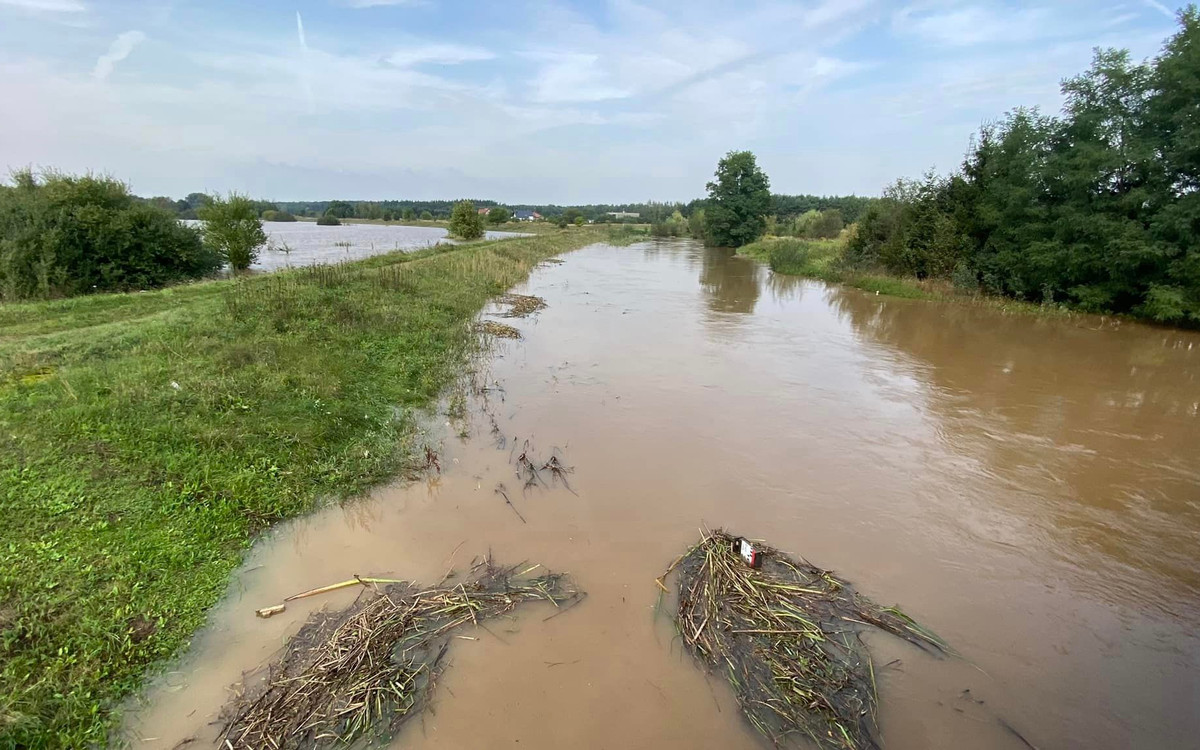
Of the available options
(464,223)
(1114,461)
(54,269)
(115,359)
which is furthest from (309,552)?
(464,223)

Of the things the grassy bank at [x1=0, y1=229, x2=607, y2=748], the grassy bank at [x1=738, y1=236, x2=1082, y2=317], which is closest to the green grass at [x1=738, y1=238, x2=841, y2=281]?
the grassy bank at [x1=738, y1=236, x2=1082, y2=317]

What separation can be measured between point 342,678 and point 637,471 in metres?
3.77

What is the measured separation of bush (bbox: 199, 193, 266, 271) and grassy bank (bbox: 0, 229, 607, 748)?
952cm

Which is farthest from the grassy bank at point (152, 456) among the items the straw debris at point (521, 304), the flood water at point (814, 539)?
the straw debris at point (521, 304)

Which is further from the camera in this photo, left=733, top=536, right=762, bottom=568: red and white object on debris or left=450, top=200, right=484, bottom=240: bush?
left=450, top=200, right=484, bottom=240: bush

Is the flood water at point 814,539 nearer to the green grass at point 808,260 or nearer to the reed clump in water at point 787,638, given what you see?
the reed clump in water at point 787,638

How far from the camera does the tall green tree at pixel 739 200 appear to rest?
48062mm

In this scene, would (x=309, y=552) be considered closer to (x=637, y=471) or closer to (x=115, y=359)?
(x=637, y=471)

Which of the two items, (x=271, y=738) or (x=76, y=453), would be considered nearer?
(x=271, y=738)

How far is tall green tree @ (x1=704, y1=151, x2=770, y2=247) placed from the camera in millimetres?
48062

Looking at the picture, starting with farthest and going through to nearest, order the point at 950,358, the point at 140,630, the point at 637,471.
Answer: the point at 950,358 < the point at 637,471 < the point at 140,630

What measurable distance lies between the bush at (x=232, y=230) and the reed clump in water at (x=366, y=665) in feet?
66.1

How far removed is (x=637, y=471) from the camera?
6.39m

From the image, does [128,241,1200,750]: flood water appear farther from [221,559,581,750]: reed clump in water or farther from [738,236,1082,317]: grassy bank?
[738,236,1082,317]: grassy bank
